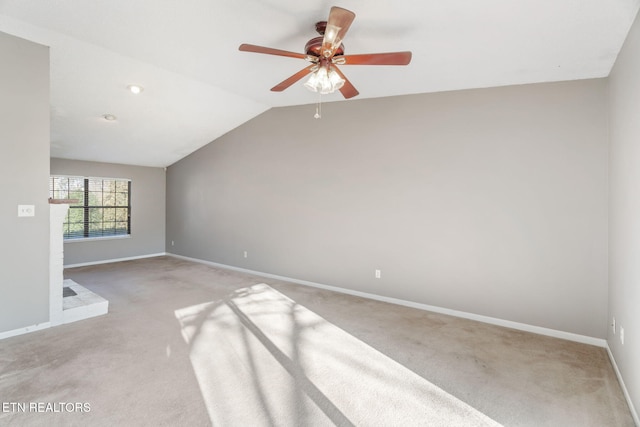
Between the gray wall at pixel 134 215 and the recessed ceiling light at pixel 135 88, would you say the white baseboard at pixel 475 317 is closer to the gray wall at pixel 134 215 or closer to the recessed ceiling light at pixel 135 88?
the recessed ceiling light at pixel 135 88

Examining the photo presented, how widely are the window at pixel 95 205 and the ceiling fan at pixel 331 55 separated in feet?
20.2

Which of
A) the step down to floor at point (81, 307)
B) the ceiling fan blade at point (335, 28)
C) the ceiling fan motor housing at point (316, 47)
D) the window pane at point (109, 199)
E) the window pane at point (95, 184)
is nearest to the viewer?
the ceiling fan blade at point (335, 28)

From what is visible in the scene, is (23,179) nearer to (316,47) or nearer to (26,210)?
(26,210)

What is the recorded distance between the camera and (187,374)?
233 centimetres

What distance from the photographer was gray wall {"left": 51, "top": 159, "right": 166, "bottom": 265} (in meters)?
6.17

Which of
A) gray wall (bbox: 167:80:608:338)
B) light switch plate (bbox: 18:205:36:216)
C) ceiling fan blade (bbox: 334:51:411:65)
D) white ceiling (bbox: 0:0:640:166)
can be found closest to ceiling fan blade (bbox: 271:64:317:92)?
ceiling fan blade (bbox: 334:51:411:65)

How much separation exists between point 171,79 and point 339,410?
4.11 metres

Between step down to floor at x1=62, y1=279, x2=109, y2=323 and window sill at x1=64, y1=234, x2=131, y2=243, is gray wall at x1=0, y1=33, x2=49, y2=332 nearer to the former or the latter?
step down to floor at x1=62, y1=279, x2=109, y2=323

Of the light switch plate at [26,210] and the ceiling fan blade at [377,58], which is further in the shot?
the light switch plate at [26,210]

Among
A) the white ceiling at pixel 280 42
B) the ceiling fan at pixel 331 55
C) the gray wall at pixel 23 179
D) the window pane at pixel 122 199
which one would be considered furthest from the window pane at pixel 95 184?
the ceiling fan at pixel 331 55

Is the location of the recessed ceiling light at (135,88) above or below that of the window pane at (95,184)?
above

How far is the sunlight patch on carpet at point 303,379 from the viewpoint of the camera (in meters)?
1.89

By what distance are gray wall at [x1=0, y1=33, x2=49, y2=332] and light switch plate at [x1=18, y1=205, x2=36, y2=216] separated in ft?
0.08

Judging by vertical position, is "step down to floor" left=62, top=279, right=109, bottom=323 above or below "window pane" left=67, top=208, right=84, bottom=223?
below
